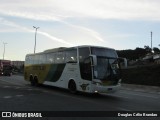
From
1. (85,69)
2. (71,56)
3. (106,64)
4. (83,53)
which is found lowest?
(85,69)

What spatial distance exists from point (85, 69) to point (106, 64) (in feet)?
4.41

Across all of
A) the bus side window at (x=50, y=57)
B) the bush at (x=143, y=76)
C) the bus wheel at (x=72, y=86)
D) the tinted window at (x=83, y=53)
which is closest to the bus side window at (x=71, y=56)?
the tinted window at (x=83, y=53)

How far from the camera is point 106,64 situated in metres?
21.8

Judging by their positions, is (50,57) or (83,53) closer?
(83,53)

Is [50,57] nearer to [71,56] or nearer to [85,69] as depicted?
[71,56]

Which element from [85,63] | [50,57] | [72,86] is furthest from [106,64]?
[50,57]

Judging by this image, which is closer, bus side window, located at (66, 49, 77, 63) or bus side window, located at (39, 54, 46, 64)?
bus side window, located at (66, 49, 77, 63)

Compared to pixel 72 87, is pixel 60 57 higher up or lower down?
higher up

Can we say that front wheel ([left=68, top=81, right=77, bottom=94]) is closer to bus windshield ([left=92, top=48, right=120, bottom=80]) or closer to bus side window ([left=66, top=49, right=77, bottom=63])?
bus side window ([left=66, top=49, right=77, bottom=63])

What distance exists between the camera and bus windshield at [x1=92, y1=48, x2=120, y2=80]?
70.7 ft

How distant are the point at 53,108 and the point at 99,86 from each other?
5.98m

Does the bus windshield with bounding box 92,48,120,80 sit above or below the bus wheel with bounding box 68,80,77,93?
above

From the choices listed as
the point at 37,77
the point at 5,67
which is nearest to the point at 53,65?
the point at 37,77

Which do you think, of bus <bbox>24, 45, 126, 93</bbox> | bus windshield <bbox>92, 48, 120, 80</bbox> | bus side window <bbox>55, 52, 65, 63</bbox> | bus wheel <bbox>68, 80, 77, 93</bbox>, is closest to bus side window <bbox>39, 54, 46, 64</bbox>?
bus <bbox>24, 45, 126, 93</bbox>
